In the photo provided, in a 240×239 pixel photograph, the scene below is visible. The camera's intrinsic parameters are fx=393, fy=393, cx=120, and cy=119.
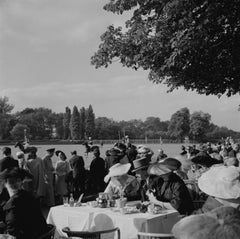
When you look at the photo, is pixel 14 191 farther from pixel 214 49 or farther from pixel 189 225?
Answer: pixel 214 49

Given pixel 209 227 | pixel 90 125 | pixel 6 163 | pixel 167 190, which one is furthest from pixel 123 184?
pixel 90 125

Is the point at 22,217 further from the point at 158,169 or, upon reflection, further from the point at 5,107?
the point at 5,107

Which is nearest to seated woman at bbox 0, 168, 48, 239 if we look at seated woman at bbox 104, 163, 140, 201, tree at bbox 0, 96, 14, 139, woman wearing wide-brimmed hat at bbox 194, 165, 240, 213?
woman wearing wide-brimmed hat at bbox 194, 165, 240, 213

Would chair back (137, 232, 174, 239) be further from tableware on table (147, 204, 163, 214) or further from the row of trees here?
the row of trees

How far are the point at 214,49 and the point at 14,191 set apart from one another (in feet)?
25.9

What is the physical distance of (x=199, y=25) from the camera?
9.70m

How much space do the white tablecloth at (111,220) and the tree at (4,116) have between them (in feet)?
395

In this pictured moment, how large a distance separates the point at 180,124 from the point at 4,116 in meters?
63.4

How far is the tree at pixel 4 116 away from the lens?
407ft

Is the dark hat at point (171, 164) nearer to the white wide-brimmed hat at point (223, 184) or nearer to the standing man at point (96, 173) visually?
the white wide-brimmed hat at point (223, 184)

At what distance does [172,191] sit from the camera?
6000 mm

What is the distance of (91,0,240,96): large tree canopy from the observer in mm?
9891

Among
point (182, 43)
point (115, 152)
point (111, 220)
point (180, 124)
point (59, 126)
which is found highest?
point (59, 126)

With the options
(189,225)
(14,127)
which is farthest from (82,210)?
(14,127)
